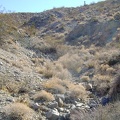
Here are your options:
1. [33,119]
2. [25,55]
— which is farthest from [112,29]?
[33,119]

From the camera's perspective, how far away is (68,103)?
13.0 m

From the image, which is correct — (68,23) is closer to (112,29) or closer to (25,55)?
(112,29)

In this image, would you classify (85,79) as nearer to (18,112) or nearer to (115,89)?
(115,89)

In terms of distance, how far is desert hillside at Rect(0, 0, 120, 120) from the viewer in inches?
426

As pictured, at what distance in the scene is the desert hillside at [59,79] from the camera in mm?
10828

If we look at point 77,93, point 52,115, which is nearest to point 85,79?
point 77,93

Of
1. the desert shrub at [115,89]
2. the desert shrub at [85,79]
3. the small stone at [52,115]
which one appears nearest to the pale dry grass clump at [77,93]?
the desert shrub at [115,89]

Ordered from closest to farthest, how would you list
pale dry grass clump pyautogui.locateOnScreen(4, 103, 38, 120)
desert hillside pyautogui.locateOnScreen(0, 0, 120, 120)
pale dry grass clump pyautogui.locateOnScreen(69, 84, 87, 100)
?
pale dry grass clump pyautogui.locateOnScreen(4, 103, 38, 120) < desert hillside pyautogui.locateOnScreen(0, 0, 120, 120) < pale dry grass clump pyautogui.locateOnScreen(69, 84, 87, 100)

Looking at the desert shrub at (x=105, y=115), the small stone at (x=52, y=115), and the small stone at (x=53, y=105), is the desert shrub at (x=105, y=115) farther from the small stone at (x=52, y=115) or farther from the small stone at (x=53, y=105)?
the small stone at (x=53, y=105)

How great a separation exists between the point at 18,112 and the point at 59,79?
6.10 metres

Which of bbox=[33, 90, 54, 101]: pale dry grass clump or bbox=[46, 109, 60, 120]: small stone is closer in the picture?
bbox=[46, 109, 60, 120]: small stone

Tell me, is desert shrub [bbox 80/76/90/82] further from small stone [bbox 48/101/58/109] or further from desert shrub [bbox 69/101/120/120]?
desert shrub [bbox 69/101/120/120]

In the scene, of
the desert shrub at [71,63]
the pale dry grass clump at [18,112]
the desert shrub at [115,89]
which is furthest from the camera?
the desert shrub at [71,63]

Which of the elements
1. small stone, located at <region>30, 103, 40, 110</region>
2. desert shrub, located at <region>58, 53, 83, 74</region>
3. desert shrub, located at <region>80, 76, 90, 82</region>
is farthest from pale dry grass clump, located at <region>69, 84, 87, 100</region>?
desert shrub, located at <region>58, 53, 83, 74</region>
